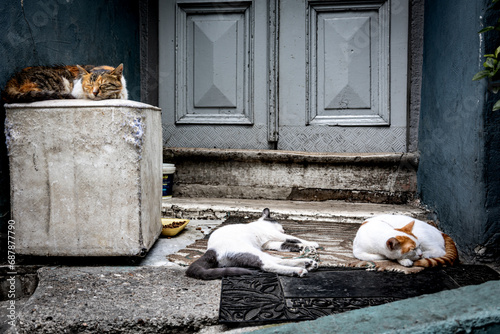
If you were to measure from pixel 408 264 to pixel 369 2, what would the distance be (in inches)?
113

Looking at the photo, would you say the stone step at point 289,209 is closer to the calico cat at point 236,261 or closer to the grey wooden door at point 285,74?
the grey wooden door at point 285,74

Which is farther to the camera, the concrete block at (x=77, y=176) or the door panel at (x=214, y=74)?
the door panel at (x=214, y=74)

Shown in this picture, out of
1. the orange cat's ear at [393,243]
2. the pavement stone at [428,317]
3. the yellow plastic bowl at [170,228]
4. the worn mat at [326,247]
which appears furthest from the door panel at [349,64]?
the pavement stone at [428,317]

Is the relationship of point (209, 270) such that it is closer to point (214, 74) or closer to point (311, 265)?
point (311, 265)

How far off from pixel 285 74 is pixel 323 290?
271 cm

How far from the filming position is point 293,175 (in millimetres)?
3826

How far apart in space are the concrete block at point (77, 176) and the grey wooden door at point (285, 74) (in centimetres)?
199

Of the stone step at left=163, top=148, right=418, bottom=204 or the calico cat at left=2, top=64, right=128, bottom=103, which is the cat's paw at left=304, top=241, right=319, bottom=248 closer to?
the stone step at left=163, top=148, right=418, bottom=204

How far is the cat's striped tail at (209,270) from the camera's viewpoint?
2.00 metres

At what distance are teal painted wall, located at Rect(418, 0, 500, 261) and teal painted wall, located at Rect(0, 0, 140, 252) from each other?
2.88 metres

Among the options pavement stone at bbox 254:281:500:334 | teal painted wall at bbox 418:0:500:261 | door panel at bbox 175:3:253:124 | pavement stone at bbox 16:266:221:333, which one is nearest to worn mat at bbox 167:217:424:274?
pavement stone at bbox 16:266:221:333

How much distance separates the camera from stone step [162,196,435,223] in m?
3.25

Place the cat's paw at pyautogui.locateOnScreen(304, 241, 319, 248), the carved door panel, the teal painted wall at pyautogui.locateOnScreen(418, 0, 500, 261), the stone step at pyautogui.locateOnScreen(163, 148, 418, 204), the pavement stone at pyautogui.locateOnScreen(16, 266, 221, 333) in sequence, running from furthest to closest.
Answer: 1. the carved door panel
2. the stone step at pyautogui.locateOnScreen(163, 148, 418, 204)
3. the cat's paw at pyautogui.locateOnScreen(304, 241, 319, 248)
4. the teal painted wall at pyautogui.locateOnScreen(418, 0, 500, 261)
5. the pavement stone at pyautogui.locateOnScreen(16, 266, 221, 333)

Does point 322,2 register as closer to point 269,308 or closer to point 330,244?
point 330,244
